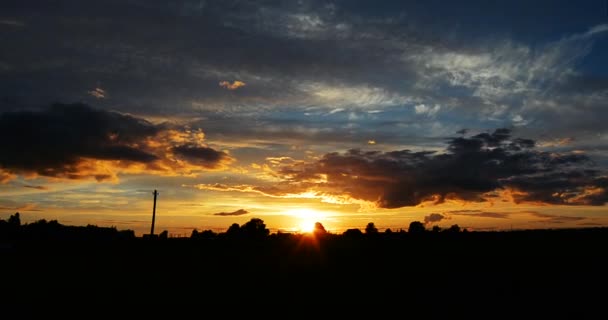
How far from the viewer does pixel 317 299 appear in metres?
29.5

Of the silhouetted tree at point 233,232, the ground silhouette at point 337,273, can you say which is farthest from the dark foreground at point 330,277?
the silhouetted tree at point 233,232

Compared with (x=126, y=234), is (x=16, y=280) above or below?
below

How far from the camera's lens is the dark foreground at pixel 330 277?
28375mm

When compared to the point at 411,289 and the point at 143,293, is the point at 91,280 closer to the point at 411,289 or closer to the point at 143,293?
the point at 143,293

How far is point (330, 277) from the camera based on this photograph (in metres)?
33.0

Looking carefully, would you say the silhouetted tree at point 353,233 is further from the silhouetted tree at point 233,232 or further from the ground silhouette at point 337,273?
the silhouetted tree at point 233,232

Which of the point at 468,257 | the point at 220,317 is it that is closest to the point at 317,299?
the point at 220,317

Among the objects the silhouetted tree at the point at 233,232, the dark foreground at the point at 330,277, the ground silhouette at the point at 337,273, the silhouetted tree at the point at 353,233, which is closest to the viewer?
the dark foreground at the point at 330,277

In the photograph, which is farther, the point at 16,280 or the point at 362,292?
the point at 16,280

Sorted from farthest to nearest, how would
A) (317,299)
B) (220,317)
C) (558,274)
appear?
(558,274) → (317,299) → (220,317)

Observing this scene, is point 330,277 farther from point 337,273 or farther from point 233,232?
point 233,232

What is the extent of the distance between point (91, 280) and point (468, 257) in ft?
83.1

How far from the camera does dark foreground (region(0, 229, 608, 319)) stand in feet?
93.1

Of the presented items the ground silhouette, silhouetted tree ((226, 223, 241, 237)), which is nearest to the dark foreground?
the ground silhouette
